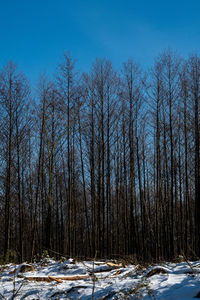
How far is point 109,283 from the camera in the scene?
4023mm

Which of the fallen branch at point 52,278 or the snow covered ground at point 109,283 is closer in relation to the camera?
the snow covered ground at point 109,283

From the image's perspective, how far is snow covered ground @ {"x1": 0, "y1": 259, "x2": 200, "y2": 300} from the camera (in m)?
2.99

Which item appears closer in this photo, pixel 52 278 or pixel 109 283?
pixel 109 283

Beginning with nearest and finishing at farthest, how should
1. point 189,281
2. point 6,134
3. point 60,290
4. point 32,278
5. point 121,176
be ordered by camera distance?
point 189,281 < point 60,290 < point 32,278 < point 6,134 < point 121,176

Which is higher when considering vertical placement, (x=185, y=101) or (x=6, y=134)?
(x=185, y=101)

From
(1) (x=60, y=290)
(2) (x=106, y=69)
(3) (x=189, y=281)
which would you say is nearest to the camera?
(3) (x=189, y=281)

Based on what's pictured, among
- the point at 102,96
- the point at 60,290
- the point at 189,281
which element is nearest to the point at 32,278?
the point at 60,290

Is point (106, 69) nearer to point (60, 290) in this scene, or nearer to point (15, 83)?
point (15, 83)

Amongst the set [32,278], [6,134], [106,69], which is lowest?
[32,278]

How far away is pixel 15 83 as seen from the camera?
34.4ft

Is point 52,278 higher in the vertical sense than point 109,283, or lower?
lower

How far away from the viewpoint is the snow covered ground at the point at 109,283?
9.80 ft

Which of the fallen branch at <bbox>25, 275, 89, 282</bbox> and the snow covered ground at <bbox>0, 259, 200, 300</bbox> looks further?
the fallen branch at <bbox>25, 275, 89, 282</bbox>

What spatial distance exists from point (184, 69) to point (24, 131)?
6698 mm
